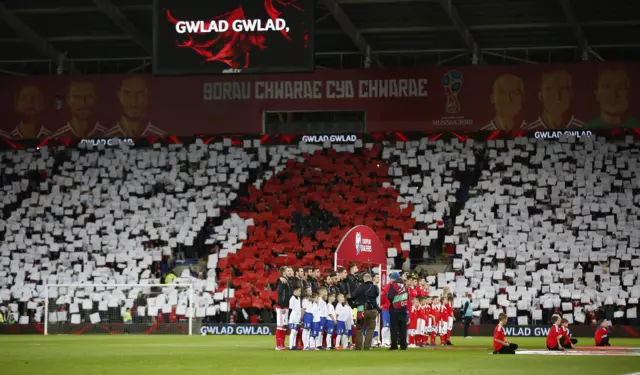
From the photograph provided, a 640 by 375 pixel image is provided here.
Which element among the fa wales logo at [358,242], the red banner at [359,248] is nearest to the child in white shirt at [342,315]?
the red banner at [359,248]

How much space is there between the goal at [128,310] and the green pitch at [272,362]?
36.4 ft

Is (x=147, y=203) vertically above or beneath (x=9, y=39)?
beneath

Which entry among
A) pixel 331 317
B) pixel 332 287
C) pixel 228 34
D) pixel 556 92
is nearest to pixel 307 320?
pixel 331 317

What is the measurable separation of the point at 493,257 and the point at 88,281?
15.3m

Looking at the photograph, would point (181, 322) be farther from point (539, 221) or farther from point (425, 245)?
point (539, 221)

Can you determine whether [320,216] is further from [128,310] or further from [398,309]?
[398,309]

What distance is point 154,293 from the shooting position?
38062 mm

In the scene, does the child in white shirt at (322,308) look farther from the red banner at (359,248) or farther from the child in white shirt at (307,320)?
the red banner at (359,248)

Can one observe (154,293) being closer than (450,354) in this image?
No

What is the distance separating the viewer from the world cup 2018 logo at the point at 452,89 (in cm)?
4291

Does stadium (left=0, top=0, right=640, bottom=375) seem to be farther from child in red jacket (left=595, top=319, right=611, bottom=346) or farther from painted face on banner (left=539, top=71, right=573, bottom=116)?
child in red jacket (left=595, top=319, right=611, bottom=346)

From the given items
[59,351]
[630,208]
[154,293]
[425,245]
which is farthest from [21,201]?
[630,208]

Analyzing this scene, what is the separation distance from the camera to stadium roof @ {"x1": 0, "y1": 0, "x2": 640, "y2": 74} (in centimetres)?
3753

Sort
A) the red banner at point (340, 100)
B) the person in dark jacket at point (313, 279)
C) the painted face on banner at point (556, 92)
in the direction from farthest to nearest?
the painted face on banner at point (556, 92), the red banner at point (340, 100), the person in dark jacket at point (313, 279)
